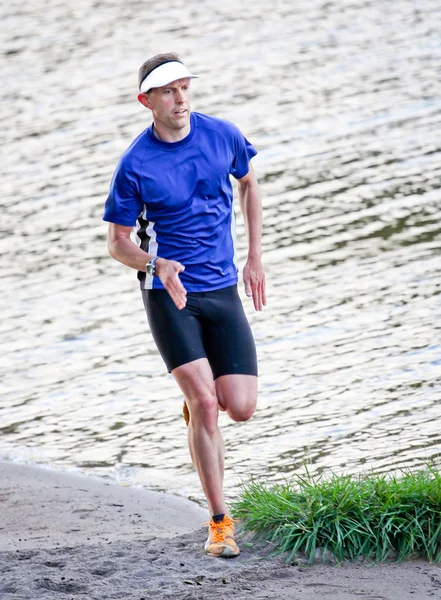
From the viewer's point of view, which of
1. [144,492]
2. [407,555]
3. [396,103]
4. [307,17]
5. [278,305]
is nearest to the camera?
[407,555]

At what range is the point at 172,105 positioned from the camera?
566 cm

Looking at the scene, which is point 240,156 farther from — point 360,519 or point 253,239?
point 360,519

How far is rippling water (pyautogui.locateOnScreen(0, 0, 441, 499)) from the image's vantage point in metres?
7.83

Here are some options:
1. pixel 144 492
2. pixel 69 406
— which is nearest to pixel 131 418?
pixel 69 406

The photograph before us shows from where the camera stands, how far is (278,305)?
33.1 feet

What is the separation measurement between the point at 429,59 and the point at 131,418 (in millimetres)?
11494

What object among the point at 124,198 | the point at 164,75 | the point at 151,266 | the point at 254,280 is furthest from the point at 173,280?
the point at 164,75

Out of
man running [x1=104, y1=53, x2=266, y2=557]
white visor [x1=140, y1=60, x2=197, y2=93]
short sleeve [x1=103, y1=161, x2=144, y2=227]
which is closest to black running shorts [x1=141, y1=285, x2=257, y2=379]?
man running [x1=104, y1=53, x2=266, y2=557]

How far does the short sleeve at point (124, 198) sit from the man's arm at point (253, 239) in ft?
2.11

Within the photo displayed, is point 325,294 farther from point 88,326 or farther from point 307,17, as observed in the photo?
point 307,17

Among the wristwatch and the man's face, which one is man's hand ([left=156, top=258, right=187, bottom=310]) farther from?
the man's face

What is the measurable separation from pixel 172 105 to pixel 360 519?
82.6 inches

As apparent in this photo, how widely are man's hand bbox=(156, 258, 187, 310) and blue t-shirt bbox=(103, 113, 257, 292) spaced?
0.23 m

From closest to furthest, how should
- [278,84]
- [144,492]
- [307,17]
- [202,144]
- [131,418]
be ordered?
1. [202,144]
2. [144,492]
3. [131,418]
4. [278,84]
5. [307,17]
